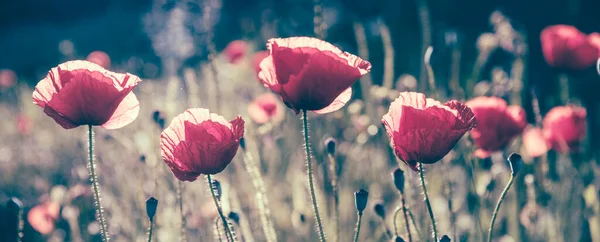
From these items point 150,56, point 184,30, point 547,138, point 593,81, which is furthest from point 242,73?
point 150,56

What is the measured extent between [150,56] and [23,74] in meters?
2.11

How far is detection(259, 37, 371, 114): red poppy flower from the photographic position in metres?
1.03

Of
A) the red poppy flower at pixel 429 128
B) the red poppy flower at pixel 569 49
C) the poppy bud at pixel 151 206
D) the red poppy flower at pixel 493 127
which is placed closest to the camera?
the red poppy flower at pixel 429 128

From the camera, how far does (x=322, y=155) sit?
1.91 m

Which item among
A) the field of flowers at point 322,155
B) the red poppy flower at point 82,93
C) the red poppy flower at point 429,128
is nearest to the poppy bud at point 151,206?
the field of flowers at point 322,155

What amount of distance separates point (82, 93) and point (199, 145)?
0.27m

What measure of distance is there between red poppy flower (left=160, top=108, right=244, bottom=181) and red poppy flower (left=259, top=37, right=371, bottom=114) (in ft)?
0.38

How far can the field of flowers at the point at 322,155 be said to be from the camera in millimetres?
1052

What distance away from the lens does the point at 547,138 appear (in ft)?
6.26

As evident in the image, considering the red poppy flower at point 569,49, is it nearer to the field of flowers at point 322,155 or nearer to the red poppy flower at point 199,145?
the field of flowers at point 322,155

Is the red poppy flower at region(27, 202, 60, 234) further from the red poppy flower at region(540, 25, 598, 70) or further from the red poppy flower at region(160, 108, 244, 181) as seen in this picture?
the red poppy flower at region(540, 25, 598, 70)

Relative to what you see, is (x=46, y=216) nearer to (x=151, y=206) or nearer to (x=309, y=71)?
(x=151, y=206)

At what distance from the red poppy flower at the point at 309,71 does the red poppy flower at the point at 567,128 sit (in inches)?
42.1

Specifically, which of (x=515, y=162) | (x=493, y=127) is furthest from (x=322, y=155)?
(x=515, y=162)
